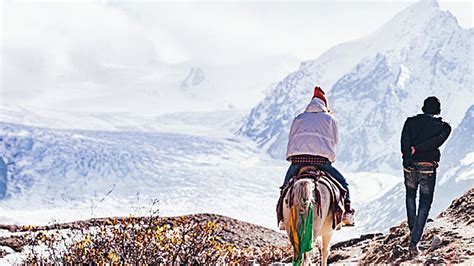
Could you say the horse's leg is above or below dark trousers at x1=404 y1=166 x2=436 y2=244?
below

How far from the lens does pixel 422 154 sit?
10.1 metres

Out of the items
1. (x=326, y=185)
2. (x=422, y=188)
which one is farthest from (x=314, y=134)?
(x=422, y=188)

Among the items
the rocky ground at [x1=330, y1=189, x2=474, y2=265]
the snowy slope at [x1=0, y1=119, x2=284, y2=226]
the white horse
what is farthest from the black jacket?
the snowy slope at [x1=0, y1=119, x2=284, y2=226]

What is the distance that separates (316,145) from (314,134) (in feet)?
0.47

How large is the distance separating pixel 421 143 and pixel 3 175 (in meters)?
128

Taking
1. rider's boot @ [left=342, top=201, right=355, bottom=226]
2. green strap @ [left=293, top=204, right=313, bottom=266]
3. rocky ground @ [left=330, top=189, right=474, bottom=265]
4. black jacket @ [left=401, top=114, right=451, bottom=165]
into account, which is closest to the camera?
green strap @ [left=293, top=204, right=313, bottom=266]

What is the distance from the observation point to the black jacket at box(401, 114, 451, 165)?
1006 cm

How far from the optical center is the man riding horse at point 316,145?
8461 millimetres

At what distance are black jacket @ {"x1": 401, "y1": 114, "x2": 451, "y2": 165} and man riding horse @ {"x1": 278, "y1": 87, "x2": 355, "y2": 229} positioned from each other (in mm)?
1886

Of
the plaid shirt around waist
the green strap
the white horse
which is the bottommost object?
the green strap

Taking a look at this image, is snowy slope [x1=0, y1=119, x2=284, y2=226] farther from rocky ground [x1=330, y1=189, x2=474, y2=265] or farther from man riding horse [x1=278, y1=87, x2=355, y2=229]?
man riding horse [x1=278, y1=87, x2=355, y2=229]

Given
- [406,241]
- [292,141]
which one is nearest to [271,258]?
[406,241]

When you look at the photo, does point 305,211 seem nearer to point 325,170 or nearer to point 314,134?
point 325,170

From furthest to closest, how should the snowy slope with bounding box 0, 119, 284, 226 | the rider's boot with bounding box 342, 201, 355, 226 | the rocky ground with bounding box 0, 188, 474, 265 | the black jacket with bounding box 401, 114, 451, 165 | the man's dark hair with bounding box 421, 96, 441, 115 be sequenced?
the snowy slope with bounding box 0, 119, 284, 226 → the man's dark hair with bounding box 421, 96, 441, 115 → the black jacket with bounding box 401, 114, 451, 165 → the rocky ground with bounding box 0, 188, 474, 265 → the rider's boot with bounding box 342, 201, 355, 226
